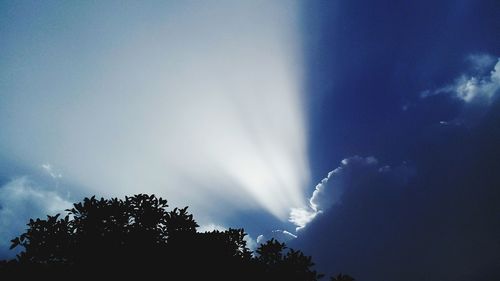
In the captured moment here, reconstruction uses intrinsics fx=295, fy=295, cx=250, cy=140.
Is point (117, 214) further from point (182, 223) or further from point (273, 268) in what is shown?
Answer: point (273, 268)

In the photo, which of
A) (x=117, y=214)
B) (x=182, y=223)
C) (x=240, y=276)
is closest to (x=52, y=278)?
(x=117, y=214)

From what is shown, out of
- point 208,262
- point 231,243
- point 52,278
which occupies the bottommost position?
point 52,278

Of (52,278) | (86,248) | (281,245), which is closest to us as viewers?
(52,278)

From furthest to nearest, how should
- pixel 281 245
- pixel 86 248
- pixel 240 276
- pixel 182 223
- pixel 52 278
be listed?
pixel 281 245
pixel 182 223
pixel 240 276
pixel 86 248
pixel 52 278

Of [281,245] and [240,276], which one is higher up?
[281,245]

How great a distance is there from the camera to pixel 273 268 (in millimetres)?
20531

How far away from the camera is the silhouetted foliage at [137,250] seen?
15939 mm

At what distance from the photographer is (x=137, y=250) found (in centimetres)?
1684

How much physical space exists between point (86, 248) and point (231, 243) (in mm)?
9238

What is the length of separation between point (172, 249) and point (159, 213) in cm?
324

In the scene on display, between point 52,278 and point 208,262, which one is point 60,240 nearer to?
point 52,278

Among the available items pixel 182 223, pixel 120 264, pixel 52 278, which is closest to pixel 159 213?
pixel 182 223

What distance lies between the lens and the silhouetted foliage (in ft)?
52.3

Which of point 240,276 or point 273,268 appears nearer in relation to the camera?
point 240,276
